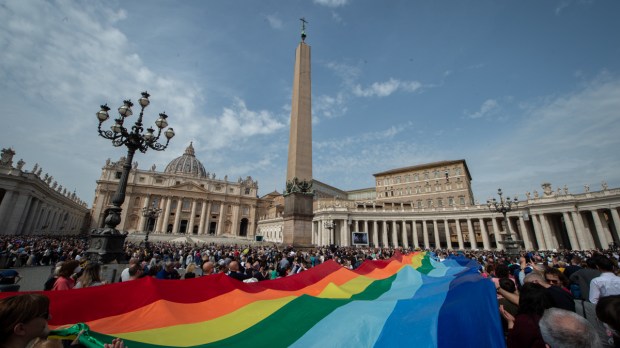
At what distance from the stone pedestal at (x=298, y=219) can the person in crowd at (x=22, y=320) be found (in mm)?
10435

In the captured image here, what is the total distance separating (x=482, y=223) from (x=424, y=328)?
4739 cm

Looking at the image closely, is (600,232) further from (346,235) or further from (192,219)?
(192,219)

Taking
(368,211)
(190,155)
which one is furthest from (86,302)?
(190,155)

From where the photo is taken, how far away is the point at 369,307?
3.72 m

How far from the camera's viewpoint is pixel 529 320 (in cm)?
229

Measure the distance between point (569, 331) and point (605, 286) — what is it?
3.17 metres

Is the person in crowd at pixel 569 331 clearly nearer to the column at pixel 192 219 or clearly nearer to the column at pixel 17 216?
the column at pixel 17 216

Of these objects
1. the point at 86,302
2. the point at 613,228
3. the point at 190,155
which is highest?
the point at 190,155

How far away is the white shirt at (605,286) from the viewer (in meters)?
3.47

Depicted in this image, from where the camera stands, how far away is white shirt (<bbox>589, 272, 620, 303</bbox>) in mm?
3467

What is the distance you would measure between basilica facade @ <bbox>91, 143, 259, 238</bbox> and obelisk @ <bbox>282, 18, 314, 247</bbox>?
55.9 metres

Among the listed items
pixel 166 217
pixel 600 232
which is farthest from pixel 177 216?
pixel 600 232

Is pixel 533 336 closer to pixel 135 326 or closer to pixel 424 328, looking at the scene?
pixel 424 328

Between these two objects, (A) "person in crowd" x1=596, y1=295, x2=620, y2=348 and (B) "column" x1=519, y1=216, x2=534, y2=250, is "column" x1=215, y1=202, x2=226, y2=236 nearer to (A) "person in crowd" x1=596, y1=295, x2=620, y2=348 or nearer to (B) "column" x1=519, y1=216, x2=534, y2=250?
(B) "column" x1=519, y1=216, x2=534, y2=250
